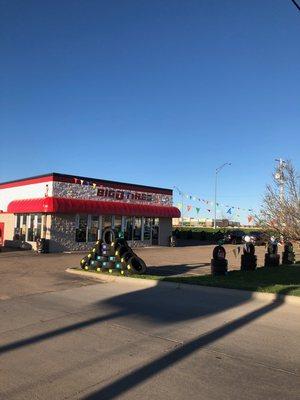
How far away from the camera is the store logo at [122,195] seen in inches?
1200

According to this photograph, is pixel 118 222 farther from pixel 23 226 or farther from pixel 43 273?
pixel 43 273

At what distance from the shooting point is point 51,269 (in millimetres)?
17828

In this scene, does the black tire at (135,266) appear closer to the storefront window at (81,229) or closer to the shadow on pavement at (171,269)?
the shadow on pavement at (171,269)

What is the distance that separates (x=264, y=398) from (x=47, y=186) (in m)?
24.2

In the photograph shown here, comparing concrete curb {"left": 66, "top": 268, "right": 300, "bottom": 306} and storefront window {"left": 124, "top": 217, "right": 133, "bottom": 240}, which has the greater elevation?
storefront window {"left": 124, "top": 217, "right": 133, "bottom": 240}

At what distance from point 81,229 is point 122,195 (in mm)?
4372

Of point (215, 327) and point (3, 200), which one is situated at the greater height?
point (3, 200)

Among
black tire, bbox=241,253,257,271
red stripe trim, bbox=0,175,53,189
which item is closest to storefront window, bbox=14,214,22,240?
red stripe trim, bbox=0,175,53,189

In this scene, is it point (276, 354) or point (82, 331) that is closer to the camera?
point (276, 354)

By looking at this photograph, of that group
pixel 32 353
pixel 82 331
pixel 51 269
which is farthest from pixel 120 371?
pixel 51 269

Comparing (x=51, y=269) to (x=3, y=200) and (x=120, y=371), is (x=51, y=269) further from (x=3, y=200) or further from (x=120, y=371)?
(x=3, y=200)

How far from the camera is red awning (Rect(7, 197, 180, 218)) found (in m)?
26.9

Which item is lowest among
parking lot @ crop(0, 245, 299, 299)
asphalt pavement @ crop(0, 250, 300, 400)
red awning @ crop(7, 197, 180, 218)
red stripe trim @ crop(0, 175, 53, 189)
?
asphalt pavement @ crop(0, 250, 300, 400)

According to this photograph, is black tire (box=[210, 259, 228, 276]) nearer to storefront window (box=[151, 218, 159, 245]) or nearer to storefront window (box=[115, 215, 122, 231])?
storefront window (box=[115, 215, 122, 231])
